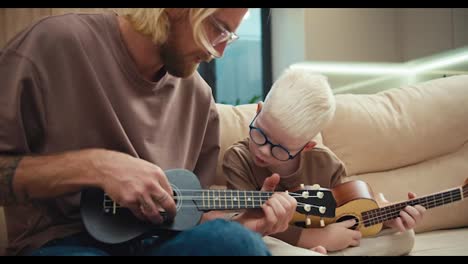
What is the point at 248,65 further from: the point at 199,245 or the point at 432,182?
the point at 199,245

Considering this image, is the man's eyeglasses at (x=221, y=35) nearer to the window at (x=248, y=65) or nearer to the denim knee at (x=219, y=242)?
the denim knee at (x=219, y=242)

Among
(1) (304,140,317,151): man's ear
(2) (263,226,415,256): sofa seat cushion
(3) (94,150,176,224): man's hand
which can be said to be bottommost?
(2) (263,226,415,256): sofa seat cushion

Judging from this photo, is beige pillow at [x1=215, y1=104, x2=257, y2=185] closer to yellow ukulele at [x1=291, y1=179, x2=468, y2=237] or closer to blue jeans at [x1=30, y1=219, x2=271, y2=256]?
yellow ukulele at [x1=291, y1=179, x2=468, y2=237]

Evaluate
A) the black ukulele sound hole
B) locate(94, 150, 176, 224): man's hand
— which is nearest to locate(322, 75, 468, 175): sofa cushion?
the black ukulele sound hole

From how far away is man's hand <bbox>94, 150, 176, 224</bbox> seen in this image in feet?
2.68

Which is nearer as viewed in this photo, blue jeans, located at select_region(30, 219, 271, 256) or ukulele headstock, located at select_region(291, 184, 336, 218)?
blue jeans, located at select_region(30, 219, 271, 256)

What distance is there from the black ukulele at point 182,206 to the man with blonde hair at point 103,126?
3 centimetres

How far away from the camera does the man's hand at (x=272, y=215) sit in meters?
0.99

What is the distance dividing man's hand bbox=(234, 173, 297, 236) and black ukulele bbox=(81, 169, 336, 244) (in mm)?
28

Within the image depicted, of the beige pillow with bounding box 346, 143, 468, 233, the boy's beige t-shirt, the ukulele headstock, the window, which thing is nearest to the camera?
the ukulele headstock

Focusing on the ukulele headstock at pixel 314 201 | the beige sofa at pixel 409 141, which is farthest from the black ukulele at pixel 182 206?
the beige sofa at pixel 409 141

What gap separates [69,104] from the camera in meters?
0.91

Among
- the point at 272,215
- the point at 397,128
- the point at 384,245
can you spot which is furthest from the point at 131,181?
the point at 397,128

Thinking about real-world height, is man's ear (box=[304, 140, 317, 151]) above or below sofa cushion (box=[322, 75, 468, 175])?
above
